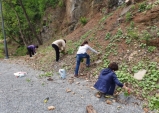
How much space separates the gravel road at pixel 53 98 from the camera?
5.00 metres

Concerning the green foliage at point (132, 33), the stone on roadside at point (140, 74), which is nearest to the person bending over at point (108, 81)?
the stone on roadside at point (140, 74)

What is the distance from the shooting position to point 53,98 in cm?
579

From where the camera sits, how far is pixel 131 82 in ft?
20.4

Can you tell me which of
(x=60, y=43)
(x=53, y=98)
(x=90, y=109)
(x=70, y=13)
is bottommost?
(x=90, y=109)

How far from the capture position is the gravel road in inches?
197

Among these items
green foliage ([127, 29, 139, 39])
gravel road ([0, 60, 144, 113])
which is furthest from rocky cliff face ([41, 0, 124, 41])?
gravel road ([0, 60, 144, 113])

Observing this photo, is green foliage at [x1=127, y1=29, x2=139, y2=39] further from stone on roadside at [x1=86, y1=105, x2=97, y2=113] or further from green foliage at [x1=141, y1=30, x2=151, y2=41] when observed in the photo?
stone on roadside at [x1=86, y1=105, x2=97, y2=113]

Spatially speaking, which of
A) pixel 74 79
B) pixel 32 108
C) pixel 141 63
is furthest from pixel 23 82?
pixel 141 63

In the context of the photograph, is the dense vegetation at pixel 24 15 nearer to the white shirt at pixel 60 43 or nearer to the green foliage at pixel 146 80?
the white shirt at pixel 60 43

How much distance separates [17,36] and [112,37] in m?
17.1

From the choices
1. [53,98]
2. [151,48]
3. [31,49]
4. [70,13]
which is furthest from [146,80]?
[70,13]

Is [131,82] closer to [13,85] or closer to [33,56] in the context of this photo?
[13,85]

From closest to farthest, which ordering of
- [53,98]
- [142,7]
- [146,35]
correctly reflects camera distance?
[53,98] → [146,35] → [142,7]

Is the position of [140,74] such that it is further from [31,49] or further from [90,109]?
[31,49]
